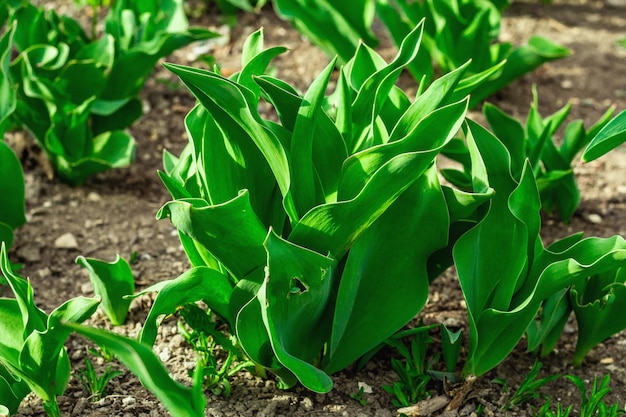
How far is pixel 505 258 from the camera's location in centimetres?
195

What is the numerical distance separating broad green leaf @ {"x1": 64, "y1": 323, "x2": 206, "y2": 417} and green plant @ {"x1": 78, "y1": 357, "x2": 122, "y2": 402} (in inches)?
19.4

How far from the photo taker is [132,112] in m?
3.03

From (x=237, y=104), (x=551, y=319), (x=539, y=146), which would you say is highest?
(x=237, y=104)

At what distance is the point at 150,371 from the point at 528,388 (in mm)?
1008

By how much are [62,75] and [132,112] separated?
31cm

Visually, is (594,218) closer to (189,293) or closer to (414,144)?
(414,144)

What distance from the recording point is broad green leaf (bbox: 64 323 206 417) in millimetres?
1414

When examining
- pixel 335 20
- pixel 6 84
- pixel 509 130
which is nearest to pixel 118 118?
pixel 6 84

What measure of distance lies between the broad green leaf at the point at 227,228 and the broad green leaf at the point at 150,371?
30 centimetres

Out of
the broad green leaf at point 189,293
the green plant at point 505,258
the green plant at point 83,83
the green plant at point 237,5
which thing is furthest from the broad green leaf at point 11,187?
the green plant at point 237,5

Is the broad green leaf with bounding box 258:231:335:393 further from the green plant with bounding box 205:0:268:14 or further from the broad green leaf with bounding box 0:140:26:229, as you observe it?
the green plant with bounding box 205:0:268:14

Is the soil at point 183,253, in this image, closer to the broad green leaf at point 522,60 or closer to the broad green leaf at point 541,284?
the broad green leaf at point 541,284

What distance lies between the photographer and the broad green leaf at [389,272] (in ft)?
6.07

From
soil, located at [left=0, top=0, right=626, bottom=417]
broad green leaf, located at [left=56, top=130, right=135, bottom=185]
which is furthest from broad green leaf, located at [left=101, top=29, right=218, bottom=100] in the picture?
soil, located at [left=0, top=0, right=626, bottom=417]
